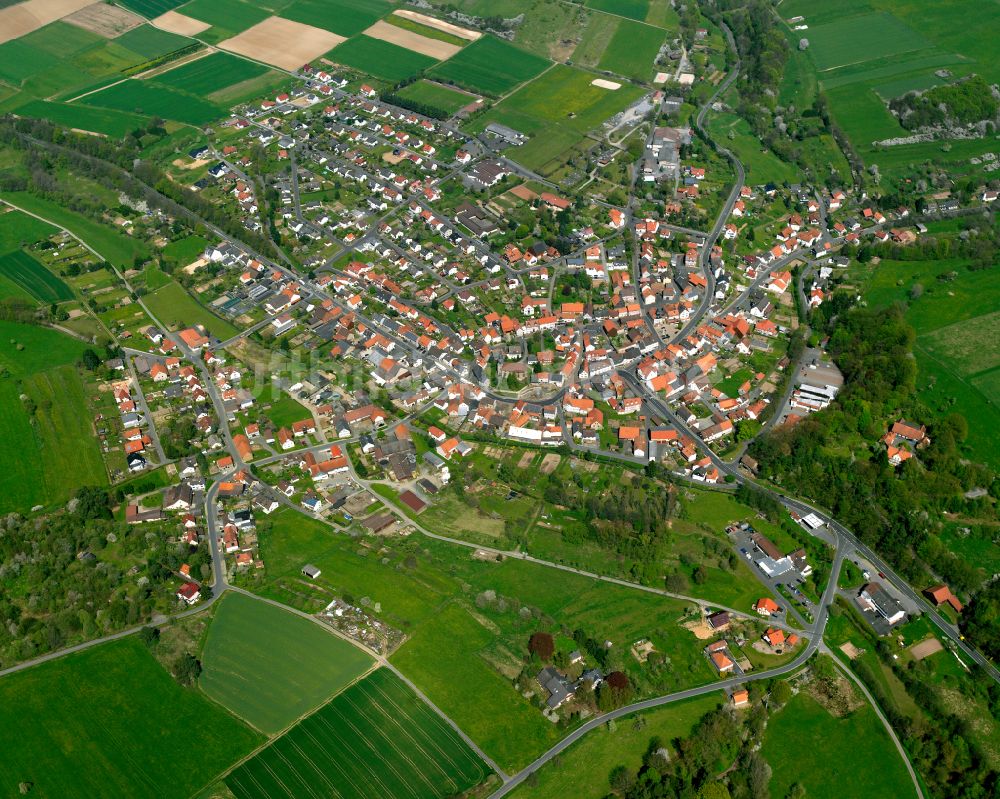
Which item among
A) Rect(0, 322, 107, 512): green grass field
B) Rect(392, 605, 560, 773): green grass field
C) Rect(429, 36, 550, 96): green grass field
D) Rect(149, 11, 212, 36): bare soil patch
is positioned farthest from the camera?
Rect(149, 11, 212, 36): bare soil patch

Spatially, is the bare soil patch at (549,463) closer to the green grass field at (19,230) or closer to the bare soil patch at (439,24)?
the green grass field at (19,230)

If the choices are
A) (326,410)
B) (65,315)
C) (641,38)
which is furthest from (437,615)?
(641,38)

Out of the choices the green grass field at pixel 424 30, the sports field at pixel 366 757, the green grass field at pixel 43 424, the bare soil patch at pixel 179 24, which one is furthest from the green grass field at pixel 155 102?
the sports field at pixel 366 757

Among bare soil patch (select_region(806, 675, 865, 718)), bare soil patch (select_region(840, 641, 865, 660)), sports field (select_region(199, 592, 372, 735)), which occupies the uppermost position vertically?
bare soil patch (select_region(840, 641, 865, 660))

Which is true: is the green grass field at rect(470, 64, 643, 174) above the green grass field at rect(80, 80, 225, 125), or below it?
above

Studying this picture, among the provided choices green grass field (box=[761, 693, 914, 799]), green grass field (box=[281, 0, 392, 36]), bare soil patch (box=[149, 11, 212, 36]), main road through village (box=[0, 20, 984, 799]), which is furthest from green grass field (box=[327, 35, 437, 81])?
green grass field (box=[761, 693, 914, 799])

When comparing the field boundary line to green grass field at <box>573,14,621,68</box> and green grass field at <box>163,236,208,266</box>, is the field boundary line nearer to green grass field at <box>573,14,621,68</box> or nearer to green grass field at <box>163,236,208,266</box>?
green grass field at <box>163,236,208,266</box>

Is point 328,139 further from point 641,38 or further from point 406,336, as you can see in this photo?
point 641,38
